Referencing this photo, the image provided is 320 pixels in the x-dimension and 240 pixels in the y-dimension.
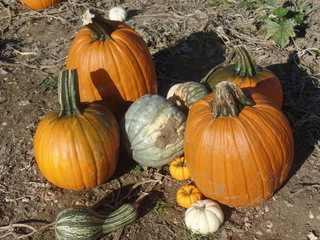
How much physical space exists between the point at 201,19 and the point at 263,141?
174 inches

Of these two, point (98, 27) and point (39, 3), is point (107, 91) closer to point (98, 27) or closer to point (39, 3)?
point (98, 27)

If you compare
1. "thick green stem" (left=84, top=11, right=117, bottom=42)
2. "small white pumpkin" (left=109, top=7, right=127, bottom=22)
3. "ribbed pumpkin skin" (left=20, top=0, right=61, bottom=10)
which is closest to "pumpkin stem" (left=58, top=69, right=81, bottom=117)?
"thick green stem" (left=84, top=11, right=117, bottom=42)

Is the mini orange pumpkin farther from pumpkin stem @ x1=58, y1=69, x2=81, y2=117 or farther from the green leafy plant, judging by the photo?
the green leafy plant

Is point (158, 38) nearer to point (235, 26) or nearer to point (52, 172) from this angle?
point (235, 26)

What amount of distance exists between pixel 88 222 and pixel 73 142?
85 cm

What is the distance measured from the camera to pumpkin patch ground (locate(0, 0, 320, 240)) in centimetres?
455

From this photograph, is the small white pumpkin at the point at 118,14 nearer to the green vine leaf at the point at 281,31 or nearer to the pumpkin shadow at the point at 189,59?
the pumpkin shadow at the point at 189,59

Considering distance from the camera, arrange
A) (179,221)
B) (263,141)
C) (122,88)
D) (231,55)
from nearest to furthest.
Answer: (263,141)
(179,221)
(122,88)
(231,55)

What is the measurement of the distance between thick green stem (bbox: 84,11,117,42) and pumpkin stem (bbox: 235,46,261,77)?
5.22 ft

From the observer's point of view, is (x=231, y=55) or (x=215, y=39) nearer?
(x=231, y=55)

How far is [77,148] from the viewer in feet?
15.2

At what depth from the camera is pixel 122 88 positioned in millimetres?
5500

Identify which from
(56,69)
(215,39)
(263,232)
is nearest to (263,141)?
(263,232)

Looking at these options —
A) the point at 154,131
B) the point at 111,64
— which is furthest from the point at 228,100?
the point at 111,64
